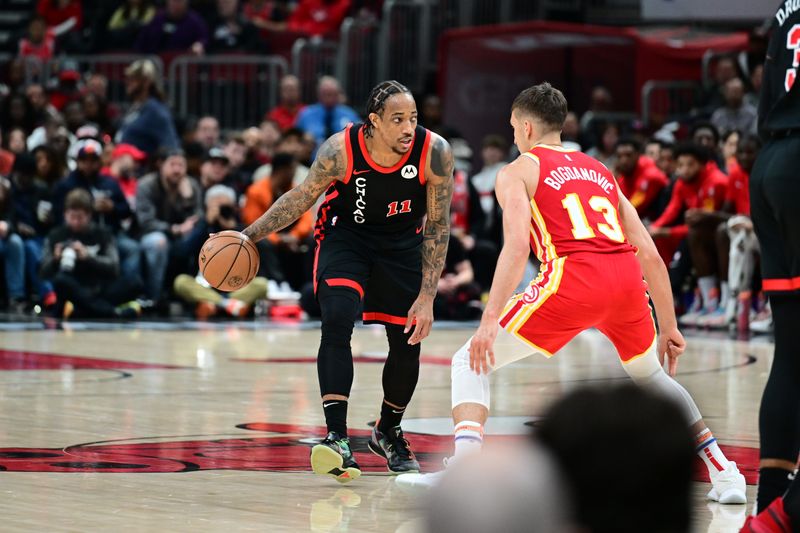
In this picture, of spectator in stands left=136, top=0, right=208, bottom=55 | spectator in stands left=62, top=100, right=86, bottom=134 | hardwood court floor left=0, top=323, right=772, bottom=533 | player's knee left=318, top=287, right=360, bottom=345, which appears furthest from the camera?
spectator in stands left=136, top=0, right=208, bottom=55

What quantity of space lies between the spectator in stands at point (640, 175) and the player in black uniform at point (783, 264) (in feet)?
38.2

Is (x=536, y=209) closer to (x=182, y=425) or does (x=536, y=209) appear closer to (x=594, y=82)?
(x=182, y=425)

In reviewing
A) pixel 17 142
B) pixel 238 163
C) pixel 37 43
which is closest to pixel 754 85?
pixel 238 163

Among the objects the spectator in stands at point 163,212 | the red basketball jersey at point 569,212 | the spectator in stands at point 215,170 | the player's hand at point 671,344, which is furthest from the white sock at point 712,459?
the spectator in stands at point 215,170

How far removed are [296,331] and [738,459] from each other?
8.10 meters

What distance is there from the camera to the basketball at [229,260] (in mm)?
6594

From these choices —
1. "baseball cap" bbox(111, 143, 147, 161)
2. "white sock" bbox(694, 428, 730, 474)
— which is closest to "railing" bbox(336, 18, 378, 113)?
"baseball cap" bbox(111, 143, 147, 161)

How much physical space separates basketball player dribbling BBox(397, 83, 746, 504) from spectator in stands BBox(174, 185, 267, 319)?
10131mm

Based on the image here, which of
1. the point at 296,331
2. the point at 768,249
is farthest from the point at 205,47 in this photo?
the point at 768,249

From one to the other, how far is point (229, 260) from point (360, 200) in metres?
0.67

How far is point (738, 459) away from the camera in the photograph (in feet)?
21.8

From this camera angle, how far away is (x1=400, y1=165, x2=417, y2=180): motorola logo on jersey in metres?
6.43

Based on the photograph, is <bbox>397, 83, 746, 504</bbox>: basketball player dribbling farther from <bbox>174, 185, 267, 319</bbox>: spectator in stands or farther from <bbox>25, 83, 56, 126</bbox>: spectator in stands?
<bbox>25, 83, 56, 126</bbox>: spectator in stands

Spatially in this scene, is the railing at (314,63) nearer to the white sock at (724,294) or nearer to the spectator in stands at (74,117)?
the spectator in stands at (74,117)
